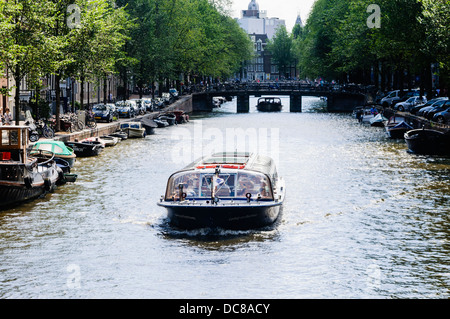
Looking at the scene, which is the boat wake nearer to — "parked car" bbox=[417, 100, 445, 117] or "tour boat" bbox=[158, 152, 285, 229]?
"tour boat" bbox=[158, 152, 285, 229]

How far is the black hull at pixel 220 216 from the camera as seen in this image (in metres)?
25.1

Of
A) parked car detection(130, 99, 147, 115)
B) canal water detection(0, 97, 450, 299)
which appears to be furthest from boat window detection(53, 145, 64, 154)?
parked car detection(130, 99, 147, 115)

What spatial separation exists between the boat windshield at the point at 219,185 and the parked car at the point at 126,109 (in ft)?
159

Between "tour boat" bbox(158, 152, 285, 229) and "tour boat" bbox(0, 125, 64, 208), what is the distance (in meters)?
7.30

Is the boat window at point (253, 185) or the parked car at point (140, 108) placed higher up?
the parked car at point (140, 108)

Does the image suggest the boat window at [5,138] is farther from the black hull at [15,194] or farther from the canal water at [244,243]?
the canal water at [244,243]

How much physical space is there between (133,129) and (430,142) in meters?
24.9

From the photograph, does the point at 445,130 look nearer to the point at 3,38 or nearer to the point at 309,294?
the point at 3,38

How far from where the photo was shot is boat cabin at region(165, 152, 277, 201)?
26.0 meters

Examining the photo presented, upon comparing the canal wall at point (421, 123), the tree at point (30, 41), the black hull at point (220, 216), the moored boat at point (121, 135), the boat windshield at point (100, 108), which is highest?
the tree at point (30, 41)

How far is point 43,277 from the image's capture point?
21.1 m

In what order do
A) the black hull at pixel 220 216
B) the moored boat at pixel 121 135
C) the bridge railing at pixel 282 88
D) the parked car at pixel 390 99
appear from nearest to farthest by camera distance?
the black hull at pixel 220 216, the moored boat at pixel 121 135, the parked car at pixel 390 99, the bridge railing at pixel 282 88

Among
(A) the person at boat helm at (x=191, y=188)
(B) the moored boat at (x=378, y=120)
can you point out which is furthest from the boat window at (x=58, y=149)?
(B) the moored boat at (x=378, y=120)
